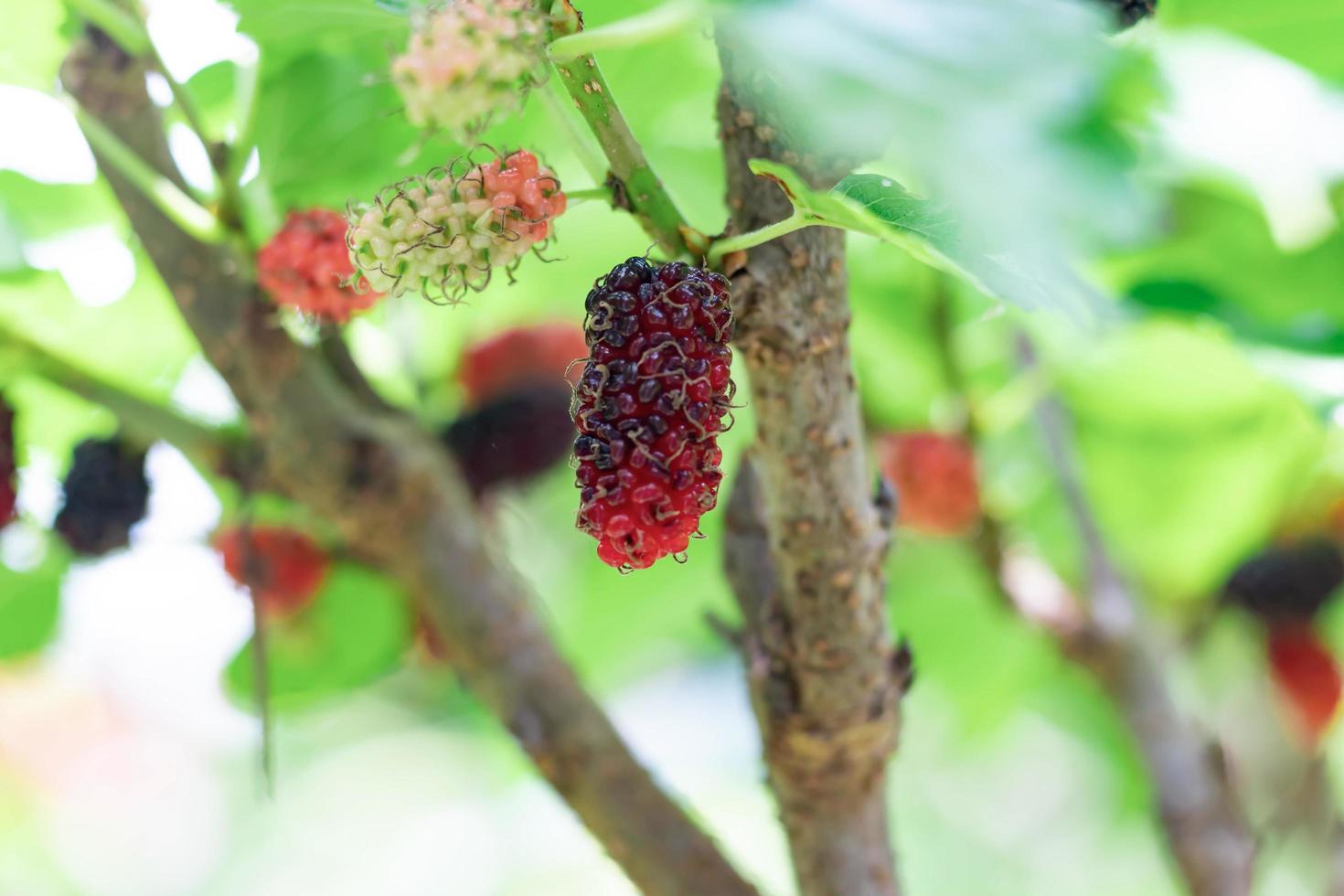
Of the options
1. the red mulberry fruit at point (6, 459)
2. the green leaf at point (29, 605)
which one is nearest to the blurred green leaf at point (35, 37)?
the red mulberry fruit at point (6, 459)

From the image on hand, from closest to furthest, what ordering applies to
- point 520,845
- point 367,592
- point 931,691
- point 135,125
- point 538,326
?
point 135,125 → point 367,592 → point 538,326 → point 931,691 → point 520,845

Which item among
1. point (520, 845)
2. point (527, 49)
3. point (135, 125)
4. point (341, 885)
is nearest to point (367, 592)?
point (135, 125)

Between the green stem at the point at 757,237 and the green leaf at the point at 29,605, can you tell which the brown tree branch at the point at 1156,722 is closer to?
the green stem at the point at 757,237

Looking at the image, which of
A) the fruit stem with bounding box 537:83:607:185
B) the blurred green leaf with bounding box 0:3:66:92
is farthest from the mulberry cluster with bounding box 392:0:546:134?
the blurred green leaf with bounding box 0:3:66:92

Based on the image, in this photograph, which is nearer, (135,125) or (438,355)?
(135,125)

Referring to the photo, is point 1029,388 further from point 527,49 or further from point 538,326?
point 527,49

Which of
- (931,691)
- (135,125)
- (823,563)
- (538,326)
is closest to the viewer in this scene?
(823,563)

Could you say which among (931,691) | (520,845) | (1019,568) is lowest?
(520,845)
